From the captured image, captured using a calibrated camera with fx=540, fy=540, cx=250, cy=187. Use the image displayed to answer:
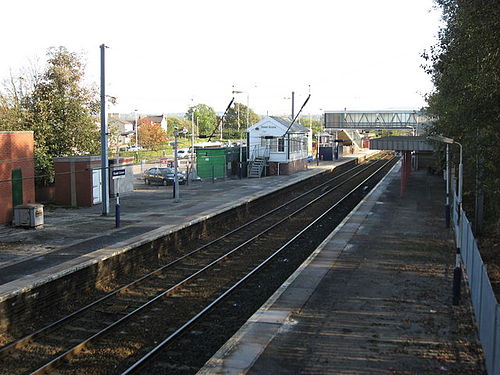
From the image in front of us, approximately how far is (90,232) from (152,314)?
859 centimetres

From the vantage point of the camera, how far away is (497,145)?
47.7 ft

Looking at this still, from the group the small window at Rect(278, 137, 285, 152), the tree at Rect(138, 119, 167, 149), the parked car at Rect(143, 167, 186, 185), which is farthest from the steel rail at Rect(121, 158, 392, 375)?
the tree at Rect(138, 119, 167, 149)

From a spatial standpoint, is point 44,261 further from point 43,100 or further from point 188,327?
point 43,100

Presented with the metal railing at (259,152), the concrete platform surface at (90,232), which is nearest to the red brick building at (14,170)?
the concrete platform surface at (90,232)

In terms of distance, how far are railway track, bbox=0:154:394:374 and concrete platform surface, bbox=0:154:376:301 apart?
1342mm

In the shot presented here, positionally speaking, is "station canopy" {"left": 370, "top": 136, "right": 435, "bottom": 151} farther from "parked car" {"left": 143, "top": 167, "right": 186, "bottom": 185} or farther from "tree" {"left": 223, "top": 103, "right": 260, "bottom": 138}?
"tree" {"left": 223, "top": 103, "right": 260, "bottom": 138}

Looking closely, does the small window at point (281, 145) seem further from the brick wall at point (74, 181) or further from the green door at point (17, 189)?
the green door at point (17, 189)

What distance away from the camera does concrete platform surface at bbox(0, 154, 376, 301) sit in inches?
552

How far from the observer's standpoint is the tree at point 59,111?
29.7 meters

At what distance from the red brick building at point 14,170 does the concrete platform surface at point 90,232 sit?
1.03 m

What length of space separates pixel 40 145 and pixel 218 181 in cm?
1616

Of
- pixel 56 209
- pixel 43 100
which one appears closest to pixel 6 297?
pixel 56 209

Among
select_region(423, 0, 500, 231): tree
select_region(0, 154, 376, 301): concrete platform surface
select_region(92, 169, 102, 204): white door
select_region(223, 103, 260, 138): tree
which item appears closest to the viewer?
select_region(423, 0, 500, 231): tree

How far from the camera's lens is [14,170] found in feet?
71.6
